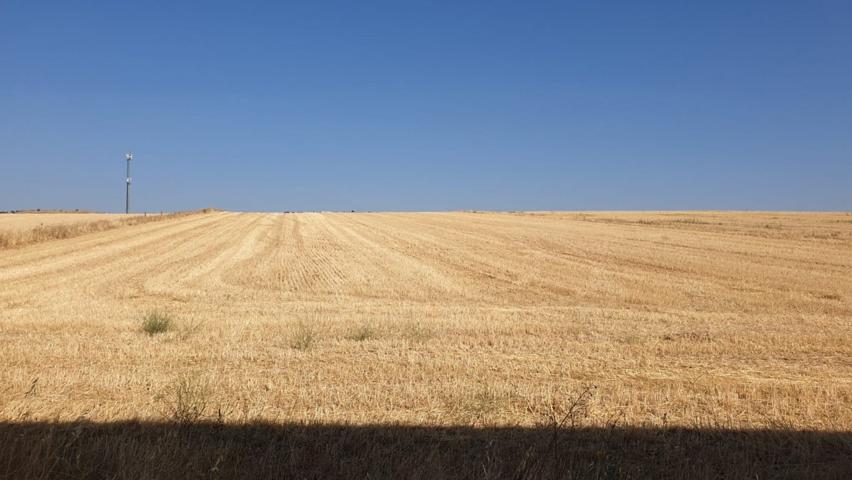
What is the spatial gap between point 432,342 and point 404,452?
4544mm

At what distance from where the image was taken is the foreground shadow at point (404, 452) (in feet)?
15.2

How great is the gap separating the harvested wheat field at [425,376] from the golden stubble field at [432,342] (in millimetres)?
50

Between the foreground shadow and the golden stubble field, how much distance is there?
0.34m

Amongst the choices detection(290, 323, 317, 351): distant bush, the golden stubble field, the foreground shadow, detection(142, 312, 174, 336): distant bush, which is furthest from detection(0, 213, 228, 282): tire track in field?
the foreground shadow

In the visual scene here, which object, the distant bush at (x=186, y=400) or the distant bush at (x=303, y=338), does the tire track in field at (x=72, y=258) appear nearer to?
the distant bush at (x=303, y=338)

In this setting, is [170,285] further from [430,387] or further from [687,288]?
[687,288]

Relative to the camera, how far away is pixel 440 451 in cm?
539

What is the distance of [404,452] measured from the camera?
531 centimetres

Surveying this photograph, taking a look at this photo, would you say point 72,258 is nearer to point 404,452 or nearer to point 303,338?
point 303,338

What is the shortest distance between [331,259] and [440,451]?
755 inches

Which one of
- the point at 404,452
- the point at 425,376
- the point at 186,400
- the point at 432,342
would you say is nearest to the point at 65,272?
the point at 432,342

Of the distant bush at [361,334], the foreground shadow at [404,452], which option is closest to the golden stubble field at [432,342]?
the distant bush at [361,334]

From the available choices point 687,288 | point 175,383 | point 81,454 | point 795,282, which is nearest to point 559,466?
point 81,454

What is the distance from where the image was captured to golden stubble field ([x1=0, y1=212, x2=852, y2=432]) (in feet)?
21.8
